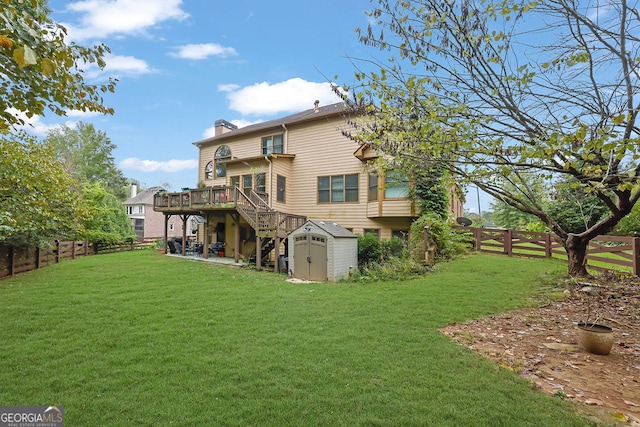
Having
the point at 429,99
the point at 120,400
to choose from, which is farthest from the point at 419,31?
the point at 120,400

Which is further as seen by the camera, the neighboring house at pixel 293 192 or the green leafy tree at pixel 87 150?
the green leafy tree at pixel 87 150

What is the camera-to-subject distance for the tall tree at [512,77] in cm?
404

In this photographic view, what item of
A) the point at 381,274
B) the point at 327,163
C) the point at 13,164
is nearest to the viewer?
the point at 13,164

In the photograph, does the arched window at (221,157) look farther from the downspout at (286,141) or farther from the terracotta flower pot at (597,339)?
the terracotta flower pot at (597,339)

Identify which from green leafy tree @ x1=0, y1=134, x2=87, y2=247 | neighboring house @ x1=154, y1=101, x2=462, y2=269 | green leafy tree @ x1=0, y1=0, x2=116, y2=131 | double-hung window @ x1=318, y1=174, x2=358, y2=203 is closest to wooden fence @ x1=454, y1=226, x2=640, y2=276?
neighboring house @ x1=154, y1=101, x2=462, y2=269

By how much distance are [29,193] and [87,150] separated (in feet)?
109

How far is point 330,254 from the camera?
11570 mm

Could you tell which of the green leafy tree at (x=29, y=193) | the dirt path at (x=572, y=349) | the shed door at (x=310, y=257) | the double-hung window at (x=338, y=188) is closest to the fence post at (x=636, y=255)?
the dirt path at (x=572, y=349)

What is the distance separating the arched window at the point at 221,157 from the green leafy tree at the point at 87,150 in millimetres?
19920

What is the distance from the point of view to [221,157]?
20.1 metres

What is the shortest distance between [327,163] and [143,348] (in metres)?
13.1

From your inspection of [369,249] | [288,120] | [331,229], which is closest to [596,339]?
[331,229]

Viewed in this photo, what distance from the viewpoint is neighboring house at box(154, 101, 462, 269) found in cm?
1422

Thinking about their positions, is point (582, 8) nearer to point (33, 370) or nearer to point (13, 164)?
point (33, 370)
